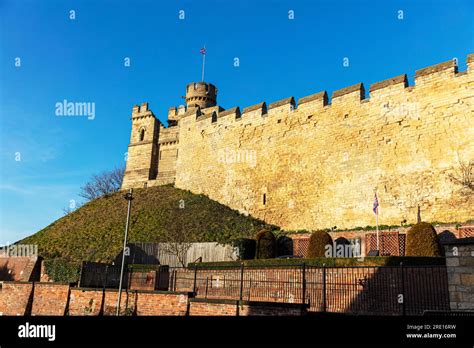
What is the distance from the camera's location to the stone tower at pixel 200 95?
45906 mm

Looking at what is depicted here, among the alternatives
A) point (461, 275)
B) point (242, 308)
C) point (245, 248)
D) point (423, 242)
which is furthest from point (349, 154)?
point (461, 275)

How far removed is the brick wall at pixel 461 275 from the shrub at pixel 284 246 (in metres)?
14.6

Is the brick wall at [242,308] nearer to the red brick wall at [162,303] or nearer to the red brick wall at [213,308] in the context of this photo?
the red brick wall at [213,308]

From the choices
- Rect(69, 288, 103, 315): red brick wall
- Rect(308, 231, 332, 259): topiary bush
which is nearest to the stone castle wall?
Rect(308, 231, 332, 259): topiary bush

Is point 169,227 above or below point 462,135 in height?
below

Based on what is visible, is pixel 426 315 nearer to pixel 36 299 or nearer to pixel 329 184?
pixel 36 299

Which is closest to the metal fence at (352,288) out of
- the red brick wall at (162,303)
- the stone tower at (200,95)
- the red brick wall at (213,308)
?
the red brick wall at (213,308)

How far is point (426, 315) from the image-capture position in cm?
511

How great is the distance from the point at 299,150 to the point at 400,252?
11.1m

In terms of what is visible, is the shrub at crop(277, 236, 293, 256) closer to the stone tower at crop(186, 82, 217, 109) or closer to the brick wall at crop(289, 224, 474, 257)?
the brick wall at crop(289, 224, 474, 257)

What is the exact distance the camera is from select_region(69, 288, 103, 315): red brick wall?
48.2 ft

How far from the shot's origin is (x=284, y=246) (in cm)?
2239

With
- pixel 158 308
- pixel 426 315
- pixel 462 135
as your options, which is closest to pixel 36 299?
pixel 158 308

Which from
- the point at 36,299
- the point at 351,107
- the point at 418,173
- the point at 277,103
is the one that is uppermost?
the point at 277,103
